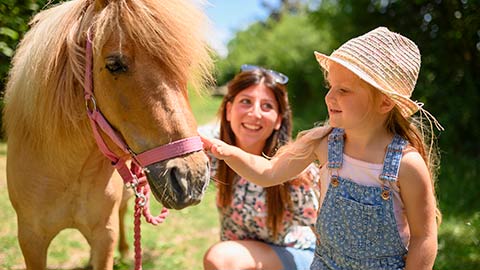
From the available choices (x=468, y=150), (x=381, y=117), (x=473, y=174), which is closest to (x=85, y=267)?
(x=381, y=117)

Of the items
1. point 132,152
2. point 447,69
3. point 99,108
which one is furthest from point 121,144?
point 447,69

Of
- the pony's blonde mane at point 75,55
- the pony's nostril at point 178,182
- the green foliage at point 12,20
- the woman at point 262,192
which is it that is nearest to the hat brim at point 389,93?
the pony's blonde mane at point 75,55

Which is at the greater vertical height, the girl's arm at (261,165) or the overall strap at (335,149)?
the overall strap at (335,149)

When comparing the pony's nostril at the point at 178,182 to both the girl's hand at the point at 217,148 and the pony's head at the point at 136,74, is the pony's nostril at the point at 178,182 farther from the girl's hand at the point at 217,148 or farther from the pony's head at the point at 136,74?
the girl's hand at the point at 217,148

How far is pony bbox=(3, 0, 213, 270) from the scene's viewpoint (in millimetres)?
1723

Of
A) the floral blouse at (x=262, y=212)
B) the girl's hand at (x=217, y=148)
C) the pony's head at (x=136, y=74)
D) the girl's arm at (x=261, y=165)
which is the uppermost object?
the pony's head at (x=136, y=74)

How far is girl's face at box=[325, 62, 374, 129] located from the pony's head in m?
0.55

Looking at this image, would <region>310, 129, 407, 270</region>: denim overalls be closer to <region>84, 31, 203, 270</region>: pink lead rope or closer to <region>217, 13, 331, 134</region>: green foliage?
<region>84, 31, 203, 270</region>: pink lead rope

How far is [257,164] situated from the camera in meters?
2.19

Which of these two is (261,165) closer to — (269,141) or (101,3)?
(269,141)

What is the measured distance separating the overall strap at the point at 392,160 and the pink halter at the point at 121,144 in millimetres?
737

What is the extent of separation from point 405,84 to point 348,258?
2.51 ft

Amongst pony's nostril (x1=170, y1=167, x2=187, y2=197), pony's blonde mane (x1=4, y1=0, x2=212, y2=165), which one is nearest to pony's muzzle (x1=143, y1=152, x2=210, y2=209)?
pony's nostril (x1=170, y1=167, x2=187, y2=197)

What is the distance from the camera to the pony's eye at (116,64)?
5.75ft
